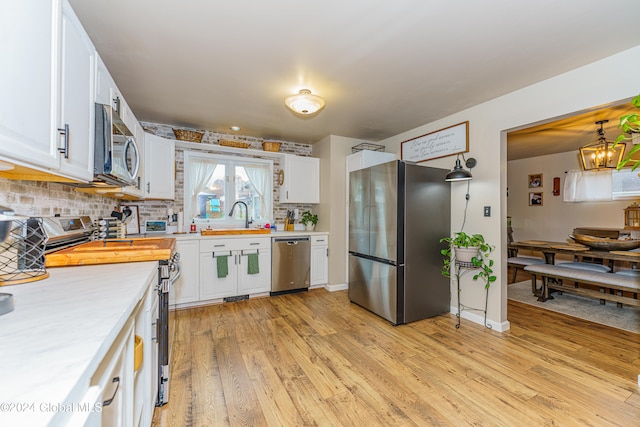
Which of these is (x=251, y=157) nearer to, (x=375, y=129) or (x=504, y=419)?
(x=375, y=129)

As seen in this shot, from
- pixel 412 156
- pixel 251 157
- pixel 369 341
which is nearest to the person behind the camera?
pixel 369 341

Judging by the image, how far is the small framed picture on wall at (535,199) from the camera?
5.94 metres

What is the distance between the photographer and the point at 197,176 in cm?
414

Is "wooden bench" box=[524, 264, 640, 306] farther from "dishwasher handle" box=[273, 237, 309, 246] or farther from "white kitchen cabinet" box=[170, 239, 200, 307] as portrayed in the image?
"white kitchen cabinet" box=[170, 239, 200, 307]

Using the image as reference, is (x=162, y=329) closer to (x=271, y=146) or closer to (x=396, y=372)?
(x=396, y=372)

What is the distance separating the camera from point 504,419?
1.65m

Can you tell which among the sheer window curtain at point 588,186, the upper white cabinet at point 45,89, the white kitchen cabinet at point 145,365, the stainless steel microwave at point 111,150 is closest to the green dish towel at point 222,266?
the stainless steel microwave at point 111,150

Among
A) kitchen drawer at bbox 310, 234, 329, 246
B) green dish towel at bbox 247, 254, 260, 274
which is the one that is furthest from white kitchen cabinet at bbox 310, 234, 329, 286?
green dish towel at bbox 247, 254, 260, 274

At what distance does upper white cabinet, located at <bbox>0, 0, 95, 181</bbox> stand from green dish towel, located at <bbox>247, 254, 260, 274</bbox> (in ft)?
8.21

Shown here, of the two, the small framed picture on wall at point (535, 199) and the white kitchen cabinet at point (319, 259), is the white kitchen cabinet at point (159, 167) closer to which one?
the white kitchen cabinet at point (319, 259)

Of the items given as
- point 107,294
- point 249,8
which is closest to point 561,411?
point 107,294

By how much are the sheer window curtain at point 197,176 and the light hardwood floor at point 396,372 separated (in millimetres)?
1611

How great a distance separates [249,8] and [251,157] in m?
2.94

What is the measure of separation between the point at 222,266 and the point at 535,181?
667 cm
